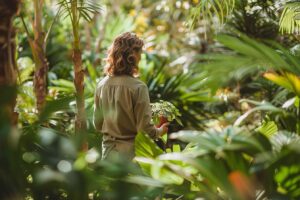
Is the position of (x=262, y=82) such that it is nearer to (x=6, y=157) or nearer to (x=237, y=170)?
(x=237, y=170)

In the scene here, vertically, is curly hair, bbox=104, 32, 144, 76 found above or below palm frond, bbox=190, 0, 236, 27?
below

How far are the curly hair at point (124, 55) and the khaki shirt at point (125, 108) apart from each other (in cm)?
6

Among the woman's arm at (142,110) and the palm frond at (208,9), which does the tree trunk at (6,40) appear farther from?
the palm frond at (208,9)

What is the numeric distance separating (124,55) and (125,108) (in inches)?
14.9

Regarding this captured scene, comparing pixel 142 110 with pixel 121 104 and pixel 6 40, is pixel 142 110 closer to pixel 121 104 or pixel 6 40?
pixel 121 104

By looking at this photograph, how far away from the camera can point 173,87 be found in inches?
266

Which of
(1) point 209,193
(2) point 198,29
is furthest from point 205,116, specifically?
(1) point 209,193

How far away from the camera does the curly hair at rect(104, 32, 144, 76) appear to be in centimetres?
363

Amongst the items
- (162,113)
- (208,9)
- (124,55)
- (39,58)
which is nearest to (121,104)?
(124,55)

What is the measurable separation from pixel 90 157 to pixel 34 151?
0.91 feet

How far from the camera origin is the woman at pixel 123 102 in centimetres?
352

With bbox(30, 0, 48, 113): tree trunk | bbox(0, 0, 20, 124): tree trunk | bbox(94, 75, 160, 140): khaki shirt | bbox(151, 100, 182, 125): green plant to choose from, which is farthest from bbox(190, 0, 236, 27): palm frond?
bbox(0, 0, 20, 124): tree trunk

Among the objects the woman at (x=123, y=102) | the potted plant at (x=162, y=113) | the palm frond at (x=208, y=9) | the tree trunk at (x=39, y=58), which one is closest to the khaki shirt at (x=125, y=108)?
the woman at (x=123, y=102)

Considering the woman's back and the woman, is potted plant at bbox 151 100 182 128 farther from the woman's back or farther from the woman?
the woman's back
